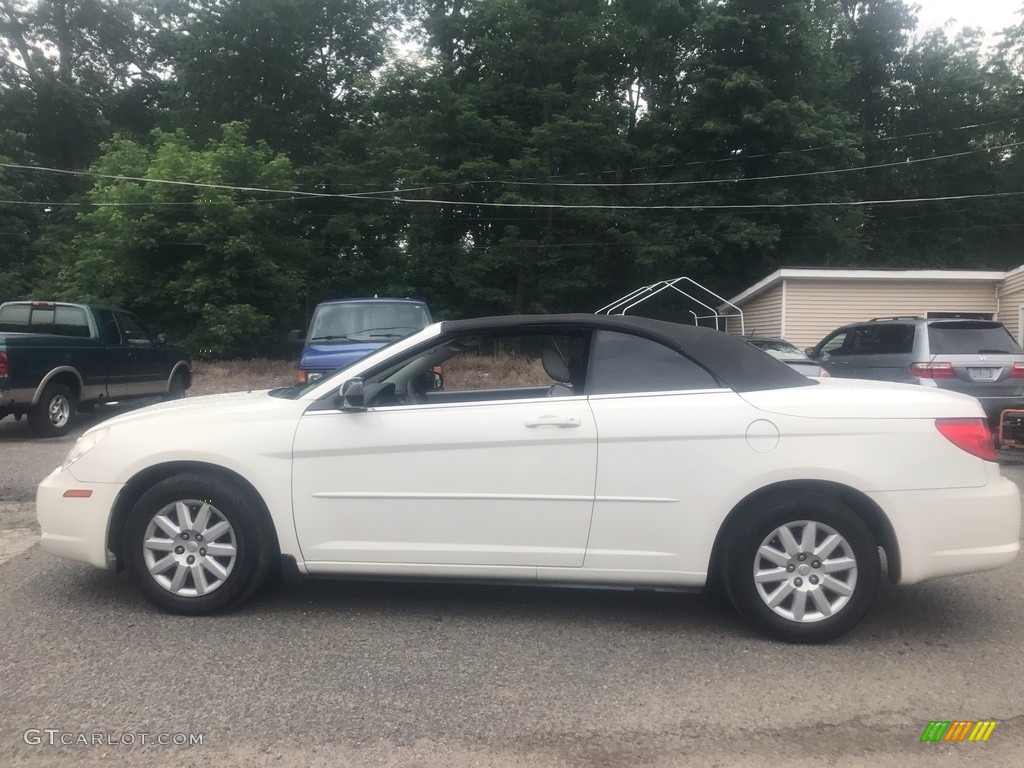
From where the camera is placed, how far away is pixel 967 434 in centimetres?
436

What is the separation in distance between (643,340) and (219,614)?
267 centimetres

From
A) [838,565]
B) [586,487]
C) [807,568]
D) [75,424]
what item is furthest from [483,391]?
[75,424]

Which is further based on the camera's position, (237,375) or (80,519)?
(237,375)

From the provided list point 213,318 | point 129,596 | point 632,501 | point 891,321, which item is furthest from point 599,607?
point 213,318

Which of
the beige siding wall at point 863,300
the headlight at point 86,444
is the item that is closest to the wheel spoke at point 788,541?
the headlight at point 86,444

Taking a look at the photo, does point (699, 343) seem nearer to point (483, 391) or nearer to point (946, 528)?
point (946, 528)

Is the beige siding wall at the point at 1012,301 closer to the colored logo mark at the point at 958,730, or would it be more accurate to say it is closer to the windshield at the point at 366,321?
the windshield at the point at 366,321

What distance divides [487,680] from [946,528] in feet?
7.76

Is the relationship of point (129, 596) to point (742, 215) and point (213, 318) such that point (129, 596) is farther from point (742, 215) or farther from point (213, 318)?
point (742, 215)

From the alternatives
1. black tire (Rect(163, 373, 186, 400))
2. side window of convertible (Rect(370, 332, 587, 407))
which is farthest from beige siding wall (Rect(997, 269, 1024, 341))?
side window of convertible (Rect(370, 332, 587, 407))

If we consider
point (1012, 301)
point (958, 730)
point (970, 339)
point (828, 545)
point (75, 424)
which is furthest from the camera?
point (1012, 301)

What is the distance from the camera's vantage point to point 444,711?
356cm

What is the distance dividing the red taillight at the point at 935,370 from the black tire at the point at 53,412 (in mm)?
11397

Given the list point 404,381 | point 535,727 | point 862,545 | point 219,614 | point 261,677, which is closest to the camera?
point 535,727
